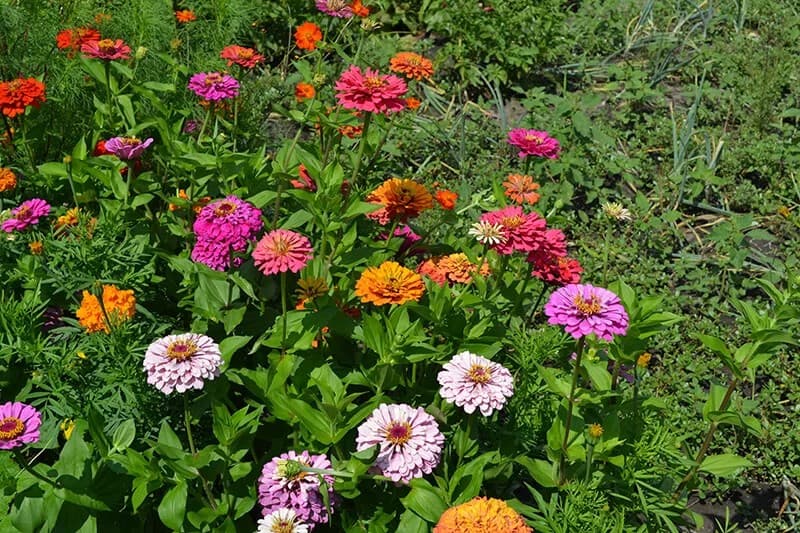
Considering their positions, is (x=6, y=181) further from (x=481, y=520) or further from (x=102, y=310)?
(x=481, y=520)

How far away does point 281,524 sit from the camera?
151 cm

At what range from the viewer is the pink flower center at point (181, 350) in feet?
4.97

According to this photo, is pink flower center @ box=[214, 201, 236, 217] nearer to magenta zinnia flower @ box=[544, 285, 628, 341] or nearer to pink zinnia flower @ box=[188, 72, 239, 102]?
pink zinnia flower @ box=[188, 72, 239, 102]

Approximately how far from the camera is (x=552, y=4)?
3957 mm

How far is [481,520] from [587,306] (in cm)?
44

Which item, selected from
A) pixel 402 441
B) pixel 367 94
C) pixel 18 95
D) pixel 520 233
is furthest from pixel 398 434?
pixel 18 95

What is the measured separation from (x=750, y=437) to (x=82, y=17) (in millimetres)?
2671

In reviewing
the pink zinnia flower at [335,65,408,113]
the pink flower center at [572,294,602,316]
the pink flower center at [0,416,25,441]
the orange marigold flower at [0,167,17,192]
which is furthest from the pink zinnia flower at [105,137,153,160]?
the pink flower center at [572,294,602,316]

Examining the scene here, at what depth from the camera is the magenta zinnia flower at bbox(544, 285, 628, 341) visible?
151 centimetres

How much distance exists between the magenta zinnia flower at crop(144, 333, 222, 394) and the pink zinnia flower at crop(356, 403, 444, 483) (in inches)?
12.4

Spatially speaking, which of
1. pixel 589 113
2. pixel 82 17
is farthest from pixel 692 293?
pixel 82 17

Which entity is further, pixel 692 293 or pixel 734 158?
pixel 734 158

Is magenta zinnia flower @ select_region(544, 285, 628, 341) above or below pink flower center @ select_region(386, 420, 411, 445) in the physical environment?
above

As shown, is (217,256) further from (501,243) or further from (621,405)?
(621,405)
